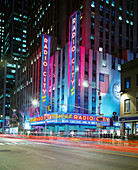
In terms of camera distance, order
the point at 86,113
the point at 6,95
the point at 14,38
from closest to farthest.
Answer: the point at 86,113, the point at 6,95, the point at 14,38

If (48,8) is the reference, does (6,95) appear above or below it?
below

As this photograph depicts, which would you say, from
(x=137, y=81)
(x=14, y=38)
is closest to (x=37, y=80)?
(x=137, y=81)

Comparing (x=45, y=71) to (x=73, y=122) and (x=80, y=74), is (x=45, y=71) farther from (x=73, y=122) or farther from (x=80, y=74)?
(x=73, y=122)

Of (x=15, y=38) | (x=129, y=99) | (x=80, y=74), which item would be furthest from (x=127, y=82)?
(x=15, y=38)

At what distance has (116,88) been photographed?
66.4 m

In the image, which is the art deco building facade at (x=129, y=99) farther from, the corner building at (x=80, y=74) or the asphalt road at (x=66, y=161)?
the asphalt road at (x=66, y=161)

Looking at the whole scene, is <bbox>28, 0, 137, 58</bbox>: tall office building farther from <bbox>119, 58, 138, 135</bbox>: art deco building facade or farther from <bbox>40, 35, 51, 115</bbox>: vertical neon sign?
<bbox>119, 58, 138, 135</bbox>: art deco building facade

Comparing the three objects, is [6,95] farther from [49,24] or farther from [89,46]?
[89,46]

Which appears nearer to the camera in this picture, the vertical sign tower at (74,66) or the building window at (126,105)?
the building window at (126,105)

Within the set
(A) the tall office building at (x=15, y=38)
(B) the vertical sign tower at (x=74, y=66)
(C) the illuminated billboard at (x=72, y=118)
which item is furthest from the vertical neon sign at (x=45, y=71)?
(A) the tall office building at (x=15, y=38)

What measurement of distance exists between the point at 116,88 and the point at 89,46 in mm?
13799

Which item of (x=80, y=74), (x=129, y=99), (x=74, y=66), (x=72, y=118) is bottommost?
(x=72, y=118)

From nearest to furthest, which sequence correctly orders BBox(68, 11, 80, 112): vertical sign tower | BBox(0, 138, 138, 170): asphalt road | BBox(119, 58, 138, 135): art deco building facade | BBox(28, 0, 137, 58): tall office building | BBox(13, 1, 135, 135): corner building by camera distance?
BBox(0, 138, 138, 170): asphalt road → BBox(119, 58, 138, 135): art deco building facade → BBox(68, 11, 80, 112): vertical sign tower → BBox(13, 1, 135, 135): corner building → BBox(28, 0, 137, 58): tall office building

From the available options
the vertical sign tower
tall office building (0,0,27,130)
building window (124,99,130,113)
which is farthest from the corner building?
tall office building (0,0,27,130)
